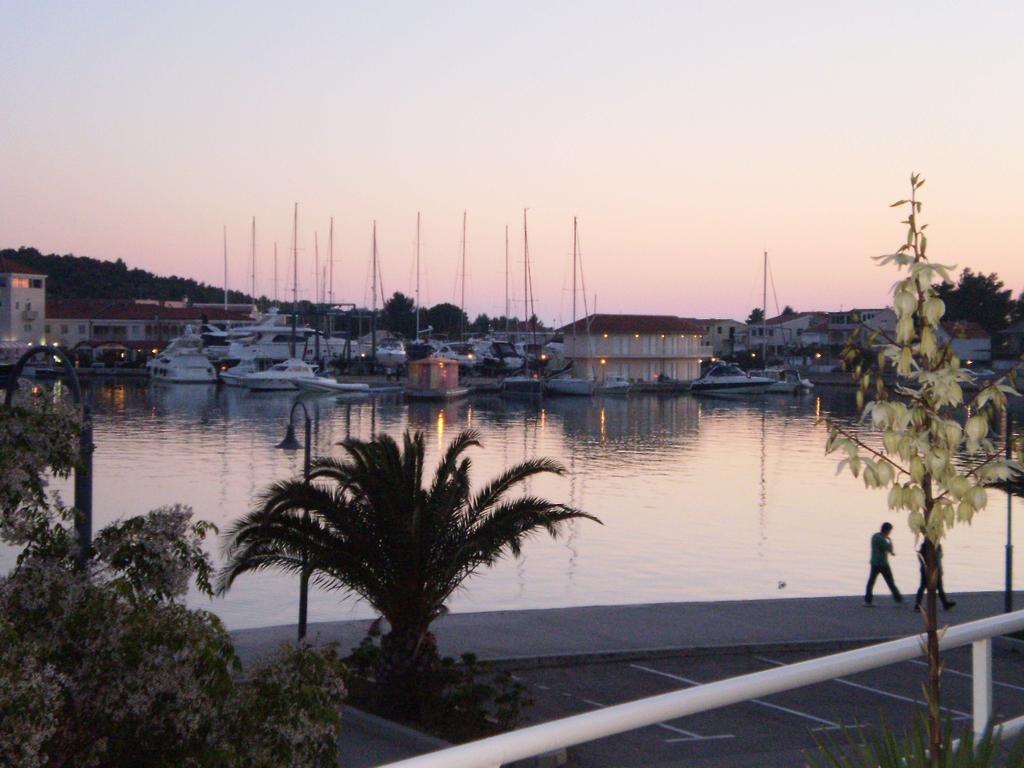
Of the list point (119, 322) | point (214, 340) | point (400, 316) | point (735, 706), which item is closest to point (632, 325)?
point (214, 340)

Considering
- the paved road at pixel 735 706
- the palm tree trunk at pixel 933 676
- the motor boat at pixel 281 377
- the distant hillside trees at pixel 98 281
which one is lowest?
the paved road at pixel 735 706

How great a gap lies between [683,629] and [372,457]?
20.6ft

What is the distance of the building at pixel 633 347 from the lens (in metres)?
98.4

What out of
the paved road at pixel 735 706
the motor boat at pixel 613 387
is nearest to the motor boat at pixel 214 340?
the motor boat at pixel 613 387

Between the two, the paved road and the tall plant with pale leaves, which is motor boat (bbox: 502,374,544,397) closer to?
the paved road

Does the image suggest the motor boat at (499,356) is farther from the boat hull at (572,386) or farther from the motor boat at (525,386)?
the motor boat at (525,386)

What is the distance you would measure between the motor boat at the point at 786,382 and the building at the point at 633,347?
7017 mm

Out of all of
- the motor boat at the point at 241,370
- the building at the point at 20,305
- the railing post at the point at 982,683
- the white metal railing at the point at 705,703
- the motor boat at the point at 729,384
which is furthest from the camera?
the building at the point at 20,305

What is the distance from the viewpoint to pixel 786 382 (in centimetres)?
9969

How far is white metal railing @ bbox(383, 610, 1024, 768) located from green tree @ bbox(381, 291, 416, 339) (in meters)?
161

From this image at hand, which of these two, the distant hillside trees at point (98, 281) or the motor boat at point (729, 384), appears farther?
the distant hillside trees at point (98, 281)

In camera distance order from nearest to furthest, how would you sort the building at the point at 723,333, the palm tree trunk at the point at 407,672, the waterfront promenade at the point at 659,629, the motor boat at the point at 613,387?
the palm tree trunk at the point at 407,672 < the waterfront promenade at the point at 659,629 < the motor boat at the point at 613,387 < the building at the point at 723,333

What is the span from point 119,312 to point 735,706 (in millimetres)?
112352

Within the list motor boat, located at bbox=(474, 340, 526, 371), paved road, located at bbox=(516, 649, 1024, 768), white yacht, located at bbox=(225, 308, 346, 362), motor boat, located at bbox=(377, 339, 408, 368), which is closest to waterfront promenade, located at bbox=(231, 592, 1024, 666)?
paved road, located at bbox=(516, 649, 1024, 768)
